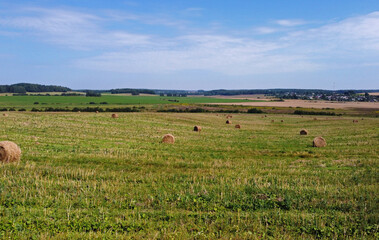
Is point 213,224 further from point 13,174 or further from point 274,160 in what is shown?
point 274,160

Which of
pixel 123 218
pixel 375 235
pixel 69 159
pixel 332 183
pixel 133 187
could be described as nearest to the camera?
pixel 375 235

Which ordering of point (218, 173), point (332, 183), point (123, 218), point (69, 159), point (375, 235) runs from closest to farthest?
point (375, 235), point (123, 218), point (332, 183), point (218, 173), point (69, 159)

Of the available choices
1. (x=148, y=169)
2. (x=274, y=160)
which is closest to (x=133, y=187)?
(x=148, y=169)

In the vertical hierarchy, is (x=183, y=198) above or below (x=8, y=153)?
below

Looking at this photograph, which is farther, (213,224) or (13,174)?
(13,174)

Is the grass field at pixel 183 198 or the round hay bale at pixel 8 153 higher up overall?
the round hay bale at pixel 8 153

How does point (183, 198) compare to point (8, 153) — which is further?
point (8, 153)

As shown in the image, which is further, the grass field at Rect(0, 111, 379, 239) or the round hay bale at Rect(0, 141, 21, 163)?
the round hay bale at Rect(0, 141, 21, 163)

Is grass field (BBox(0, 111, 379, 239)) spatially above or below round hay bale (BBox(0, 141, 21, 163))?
below

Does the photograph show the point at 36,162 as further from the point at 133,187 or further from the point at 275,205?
the point at 275,205

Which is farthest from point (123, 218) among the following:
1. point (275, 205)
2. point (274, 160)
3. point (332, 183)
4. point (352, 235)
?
point (274, 160)

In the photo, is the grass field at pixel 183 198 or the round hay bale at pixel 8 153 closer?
the grass field at pixel 183 198

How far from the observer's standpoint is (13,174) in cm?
1482

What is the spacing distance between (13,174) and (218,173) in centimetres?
1012
